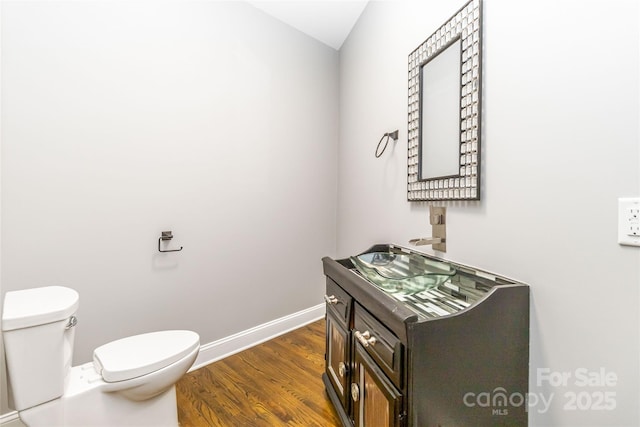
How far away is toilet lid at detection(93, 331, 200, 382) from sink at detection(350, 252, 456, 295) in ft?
3.05

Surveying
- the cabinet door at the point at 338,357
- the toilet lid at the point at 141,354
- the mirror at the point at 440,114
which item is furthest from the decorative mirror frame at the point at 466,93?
the toilet lid at the point at 141,354

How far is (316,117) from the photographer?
2.54m

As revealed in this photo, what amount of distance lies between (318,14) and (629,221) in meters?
2.29

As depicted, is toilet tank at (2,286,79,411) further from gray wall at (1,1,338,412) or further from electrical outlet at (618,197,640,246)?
electrical outlet at (618,197,640,246)

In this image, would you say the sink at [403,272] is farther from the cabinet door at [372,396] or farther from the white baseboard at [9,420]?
the white baseboard at [9,420]

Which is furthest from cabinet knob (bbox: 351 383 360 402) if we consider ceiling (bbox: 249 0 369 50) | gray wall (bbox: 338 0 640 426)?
ceiling (bbox: 249 0 369 50)

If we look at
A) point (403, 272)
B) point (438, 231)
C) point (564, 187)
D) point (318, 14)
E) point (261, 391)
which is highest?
point (318, 14)

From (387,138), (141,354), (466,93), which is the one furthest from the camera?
(387,138)

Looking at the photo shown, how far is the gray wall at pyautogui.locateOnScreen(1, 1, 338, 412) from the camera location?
1.37 metres

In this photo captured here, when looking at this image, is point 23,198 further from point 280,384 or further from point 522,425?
point 522,425

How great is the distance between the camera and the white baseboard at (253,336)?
197cm

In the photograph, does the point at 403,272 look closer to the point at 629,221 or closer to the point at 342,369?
the point at 342,369

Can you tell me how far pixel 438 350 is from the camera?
83 cm

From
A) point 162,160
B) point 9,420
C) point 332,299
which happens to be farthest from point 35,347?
point 332,299
